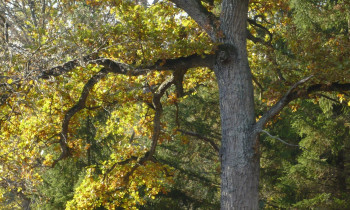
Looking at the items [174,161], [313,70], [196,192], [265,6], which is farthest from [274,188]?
[313,70]

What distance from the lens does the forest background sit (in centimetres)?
529

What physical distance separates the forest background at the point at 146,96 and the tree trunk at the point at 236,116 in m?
0.34

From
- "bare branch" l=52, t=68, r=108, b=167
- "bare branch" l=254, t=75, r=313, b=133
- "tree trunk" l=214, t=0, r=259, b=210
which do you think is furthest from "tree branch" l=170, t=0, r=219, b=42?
"bare branch" l=52, t=68, r=108, b=167

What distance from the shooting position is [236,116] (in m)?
5.03

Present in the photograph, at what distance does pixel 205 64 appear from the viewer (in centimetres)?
557

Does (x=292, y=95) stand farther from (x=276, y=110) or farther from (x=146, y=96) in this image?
(x=146, y=96)

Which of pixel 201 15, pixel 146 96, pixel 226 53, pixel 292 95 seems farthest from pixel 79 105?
pixel 292 95

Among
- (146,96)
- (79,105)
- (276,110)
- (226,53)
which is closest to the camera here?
(276,110)

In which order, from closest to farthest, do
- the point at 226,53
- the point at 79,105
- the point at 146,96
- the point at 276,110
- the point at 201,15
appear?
1. the point at 276,110
2. the point at 226,53
3. the point at 201,15
4. the point at 79,105
5. the point at 146,96

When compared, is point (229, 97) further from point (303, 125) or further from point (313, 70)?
point (303, 125)

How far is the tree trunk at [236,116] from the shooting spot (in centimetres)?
484

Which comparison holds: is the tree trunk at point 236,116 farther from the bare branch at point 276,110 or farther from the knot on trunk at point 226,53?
the bare branch at point 276,110

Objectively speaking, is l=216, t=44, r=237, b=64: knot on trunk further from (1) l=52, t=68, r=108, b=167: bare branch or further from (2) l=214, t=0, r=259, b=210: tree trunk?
(1) l=52, t=68, r=108, b=167: bare branch

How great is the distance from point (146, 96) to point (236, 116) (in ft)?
7.80
